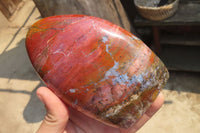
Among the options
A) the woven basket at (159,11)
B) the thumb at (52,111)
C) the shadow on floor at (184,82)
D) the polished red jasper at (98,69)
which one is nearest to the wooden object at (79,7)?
the woven basket at (159,11)

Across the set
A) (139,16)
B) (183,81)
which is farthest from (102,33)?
(183,81)

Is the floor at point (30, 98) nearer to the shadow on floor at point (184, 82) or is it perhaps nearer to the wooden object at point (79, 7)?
the shadow on floor at point (184, 82)

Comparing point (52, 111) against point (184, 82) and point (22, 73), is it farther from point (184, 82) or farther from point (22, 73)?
point (22, 73)

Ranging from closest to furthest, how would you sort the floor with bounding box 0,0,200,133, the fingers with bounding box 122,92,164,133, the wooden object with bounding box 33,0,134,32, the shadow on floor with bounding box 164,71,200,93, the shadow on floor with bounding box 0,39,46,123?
the fingers with bounding box 122,92,164,133, the wooden object with bounding box 33,0,134,32, the floor with bounding box 0,0,200,133, the shadow on floor with bounding box 164,71,200,93, the shadow on floor with bounding box 0,39,46,123

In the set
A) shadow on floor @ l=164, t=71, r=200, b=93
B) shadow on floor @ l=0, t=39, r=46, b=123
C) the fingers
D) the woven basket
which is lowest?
shadow on floor @ l=164, t=71, r=200, b=93

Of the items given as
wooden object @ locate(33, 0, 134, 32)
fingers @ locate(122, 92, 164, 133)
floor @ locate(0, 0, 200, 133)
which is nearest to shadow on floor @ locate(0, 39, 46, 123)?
floor @ locate(0, 0, 200, 133)

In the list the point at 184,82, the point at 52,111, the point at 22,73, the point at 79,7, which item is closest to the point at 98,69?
the point at 52,111

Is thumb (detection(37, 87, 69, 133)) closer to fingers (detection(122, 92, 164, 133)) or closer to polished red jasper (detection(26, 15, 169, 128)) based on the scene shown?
polished red jasper (detection(26, 15, 169, 128))
